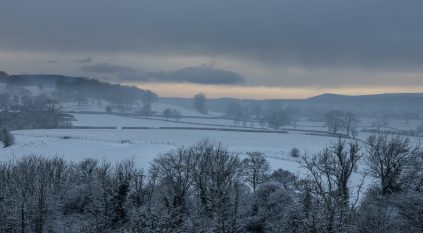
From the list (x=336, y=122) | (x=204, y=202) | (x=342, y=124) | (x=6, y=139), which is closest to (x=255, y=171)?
(x=204, y=202)

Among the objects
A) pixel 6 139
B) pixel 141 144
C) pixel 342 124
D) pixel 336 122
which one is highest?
pixel 336 122

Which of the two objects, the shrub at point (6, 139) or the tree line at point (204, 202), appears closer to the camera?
the tree line at point (204, 202)

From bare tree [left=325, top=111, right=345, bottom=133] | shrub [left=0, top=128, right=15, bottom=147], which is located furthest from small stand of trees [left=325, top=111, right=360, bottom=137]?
shrub [left=0, top=128, right=15, bottom=147]

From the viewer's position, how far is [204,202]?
165ft

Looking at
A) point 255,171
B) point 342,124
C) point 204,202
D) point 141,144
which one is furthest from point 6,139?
point 342,124

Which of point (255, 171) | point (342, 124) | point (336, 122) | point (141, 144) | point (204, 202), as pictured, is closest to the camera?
point (204, 202)

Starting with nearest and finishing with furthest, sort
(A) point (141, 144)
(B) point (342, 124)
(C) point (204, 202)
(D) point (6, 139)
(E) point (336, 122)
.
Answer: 1. (C) point (204, 202)
2. (A) point (141, 144)
3. (D) point (6, 139)
4. (E) point (336, 122)
5. (B) point (342, 124)

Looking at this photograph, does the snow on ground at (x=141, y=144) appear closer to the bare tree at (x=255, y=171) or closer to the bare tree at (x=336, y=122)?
the bare tree at (x=255, y=171)

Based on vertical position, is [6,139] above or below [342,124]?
below

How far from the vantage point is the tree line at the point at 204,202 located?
35625mm

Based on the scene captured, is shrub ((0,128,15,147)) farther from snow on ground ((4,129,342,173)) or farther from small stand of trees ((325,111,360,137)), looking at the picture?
small stand of trees ((325,111,360,137))

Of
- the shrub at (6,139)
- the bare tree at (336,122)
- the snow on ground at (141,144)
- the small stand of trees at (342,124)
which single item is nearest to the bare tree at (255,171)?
the snow on ground at (141,144)

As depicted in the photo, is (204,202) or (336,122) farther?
(336,122)

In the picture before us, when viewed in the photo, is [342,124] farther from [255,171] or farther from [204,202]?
[204,202]
